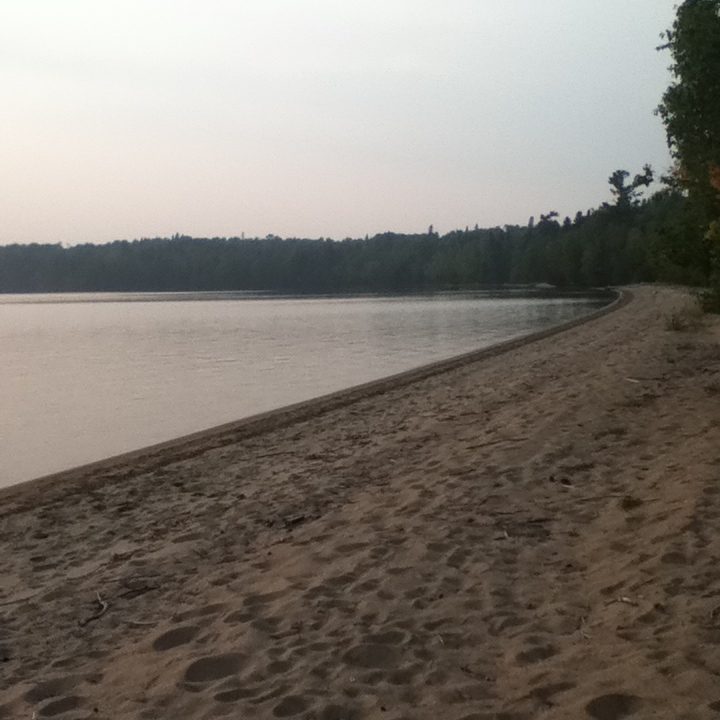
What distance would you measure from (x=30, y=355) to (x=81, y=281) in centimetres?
14760

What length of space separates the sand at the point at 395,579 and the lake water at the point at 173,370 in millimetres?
5510

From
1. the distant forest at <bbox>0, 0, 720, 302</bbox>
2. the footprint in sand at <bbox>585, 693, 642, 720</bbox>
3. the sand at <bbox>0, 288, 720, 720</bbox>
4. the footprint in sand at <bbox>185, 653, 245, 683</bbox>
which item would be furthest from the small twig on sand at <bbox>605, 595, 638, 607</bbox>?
the distant forest at <bbox>0, 0, 720, 302</bbox>

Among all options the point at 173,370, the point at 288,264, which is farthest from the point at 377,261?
the point at 173,370

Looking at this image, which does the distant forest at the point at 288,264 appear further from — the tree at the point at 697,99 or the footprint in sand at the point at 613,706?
the footprint in sand at the point at 613,706

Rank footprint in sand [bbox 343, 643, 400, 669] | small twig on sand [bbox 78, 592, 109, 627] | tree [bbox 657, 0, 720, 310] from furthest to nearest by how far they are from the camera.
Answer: tree [bbox 657, 0, 720, 310], small twig on sand [bbox 78, 592, 109, 627], footprint in sand [bbox 343, 643, 400, 669]

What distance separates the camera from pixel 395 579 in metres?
5.69

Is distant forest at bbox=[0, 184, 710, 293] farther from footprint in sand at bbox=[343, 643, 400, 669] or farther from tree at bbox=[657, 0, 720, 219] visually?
footprint in sand at bbox=[343, 643, 400, 669]

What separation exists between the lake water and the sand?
5.51 metres

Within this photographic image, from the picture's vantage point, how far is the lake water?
55.4 ft

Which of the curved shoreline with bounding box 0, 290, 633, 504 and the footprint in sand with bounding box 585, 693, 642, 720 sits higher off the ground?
the footprint in sand with bounding box 585, 693, 642, 720

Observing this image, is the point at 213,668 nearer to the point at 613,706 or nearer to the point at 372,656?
the point at 372,656

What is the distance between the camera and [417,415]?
14.0 metres

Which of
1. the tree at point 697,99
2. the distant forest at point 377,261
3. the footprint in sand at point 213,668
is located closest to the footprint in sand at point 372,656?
the footprint in sand at point 213,668

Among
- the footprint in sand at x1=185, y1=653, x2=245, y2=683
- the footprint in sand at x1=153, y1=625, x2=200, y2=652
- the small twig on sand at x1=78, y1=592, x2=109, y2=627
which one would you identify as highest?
the footprint in sand at x1=185, y1=653, x2=245, y2=683
